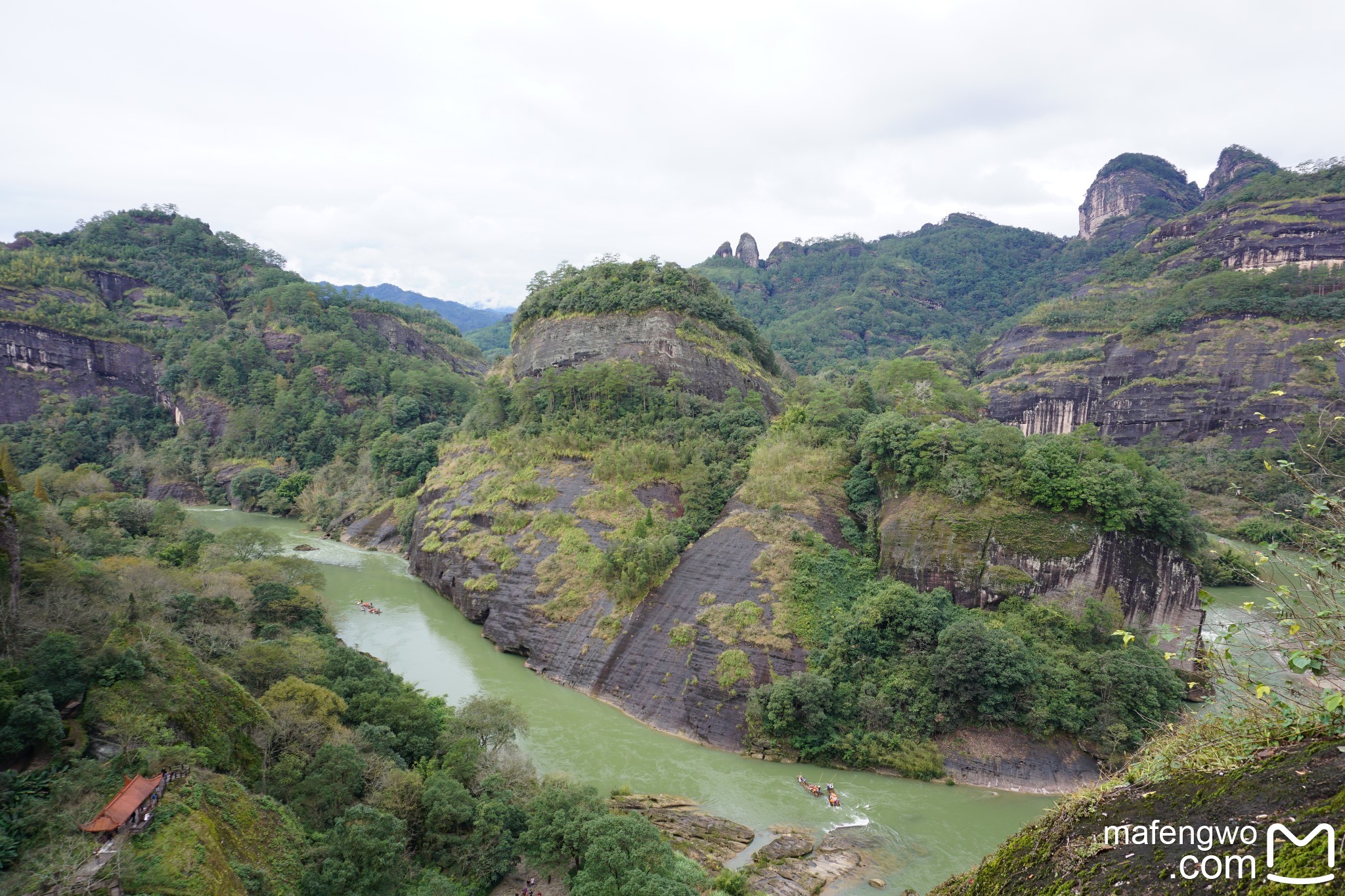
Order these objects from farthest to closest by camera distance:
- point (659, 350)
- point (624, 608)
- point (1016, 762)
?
point (659, 350), point (624, 608), point (1016, 762)

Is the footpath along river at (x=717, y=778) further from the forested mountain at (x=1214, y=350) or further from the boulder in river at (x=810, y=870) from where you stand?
the forested mountain at (x=1214, y=350)

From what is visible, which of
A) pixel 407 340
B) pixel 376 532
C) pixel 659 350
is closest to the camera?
pixel 659 350

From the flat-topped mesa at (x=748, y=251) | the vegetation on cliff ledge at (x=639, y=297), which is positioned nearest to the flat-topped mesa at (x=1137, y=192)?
the flat-topped mesa at (x=748, y=251)

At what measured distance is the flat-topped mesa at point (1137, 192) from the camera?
381 ft

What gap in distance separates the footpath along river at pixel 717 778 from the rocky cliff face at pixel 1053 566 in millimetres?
6865

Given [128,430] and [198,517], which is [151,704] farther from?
[128,430]

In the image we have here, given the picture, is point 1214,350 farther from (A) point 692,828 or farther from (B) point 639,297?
(A) point 692,828

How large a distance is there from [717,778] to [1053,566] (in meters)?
13.7

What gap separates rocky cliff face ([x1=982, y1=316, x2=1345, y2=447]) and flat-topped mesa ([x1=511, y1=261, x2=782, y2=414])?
29509 mm

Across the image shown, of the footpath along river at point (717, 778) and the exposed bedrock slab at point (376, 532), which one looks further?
the exposed bedrock slab at point (376, 532)

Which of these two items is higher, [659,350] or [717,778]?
[659,350]

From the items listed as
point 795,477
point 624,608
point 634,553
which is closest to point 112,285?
point 634,553

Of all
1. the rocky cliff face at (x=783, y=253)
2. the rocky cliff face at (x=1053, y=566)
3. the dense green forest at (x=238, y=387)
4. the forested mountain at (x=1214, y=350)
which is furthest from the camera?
the rocky cliff face at (x=783, y=253)

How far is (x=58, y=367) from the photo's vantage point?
60.2 metres
